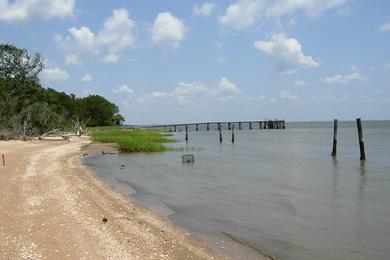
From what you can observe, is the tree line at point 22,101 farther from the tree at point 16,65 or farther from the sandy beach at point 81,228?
the sandy beach at point 81,228

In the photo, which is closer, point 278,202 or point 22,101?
point 278,202

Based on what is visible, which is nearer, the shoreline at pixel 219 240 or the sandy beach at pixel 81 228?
the sandy beach at pixel 81 228

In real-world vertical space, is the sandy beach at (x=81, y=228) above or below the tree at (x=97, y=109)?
below

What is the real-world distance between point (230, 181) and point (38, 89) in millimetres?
43045

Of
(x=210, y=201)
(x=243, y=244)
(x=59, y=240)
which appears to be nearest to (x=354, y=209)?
(x=210, y=201)

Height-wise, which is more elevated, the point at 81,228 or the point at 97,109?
the point at 97,109

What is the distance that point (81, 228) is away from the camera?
988 cm

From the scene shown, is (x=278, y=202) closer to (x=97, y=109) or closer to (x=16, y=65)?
(x=16, y=65)

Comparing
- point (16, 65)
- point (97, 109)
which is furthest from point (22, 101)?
point (97, 109)

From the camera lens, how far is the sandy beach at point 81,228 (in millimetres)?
8227

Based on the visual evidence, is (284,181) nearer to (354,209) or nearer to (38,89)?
(354,209)

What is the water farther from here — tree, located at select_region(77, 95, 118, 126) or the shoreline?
tree, located at select_region(77, 95, 118, 126)

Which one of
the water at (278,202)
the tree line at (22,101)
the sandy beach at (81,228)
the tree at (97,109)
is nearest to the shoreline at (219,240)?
the water at (278,202)

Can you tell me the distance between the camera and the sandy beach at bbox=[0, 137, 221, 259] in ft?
27.0
